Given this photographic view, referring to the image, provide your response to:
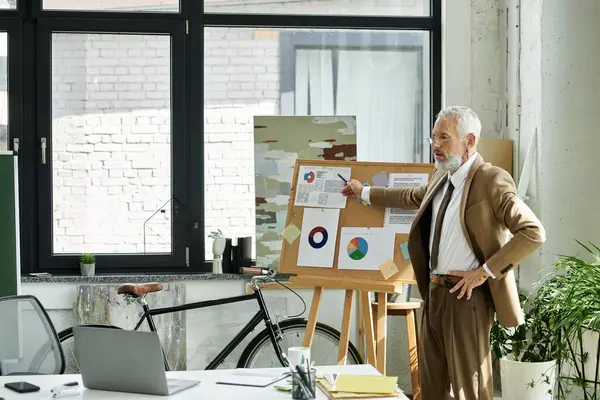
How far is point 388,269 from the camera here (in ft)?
14.7

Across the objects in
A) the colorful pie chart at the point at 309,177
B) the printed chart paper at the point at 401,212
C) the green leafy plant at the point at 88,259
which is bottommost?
the green leafy plant at the point at 88,259

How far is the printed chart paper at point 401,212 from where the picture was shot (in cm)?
450

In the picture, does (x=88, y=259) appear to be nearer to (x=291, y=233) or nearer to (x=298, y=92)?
(x=291, y=233)

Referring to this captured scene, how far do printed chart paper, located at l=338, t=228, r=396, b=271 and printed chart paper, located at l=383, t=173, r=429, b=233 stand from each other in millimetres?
45

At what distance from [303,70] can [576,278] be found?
2275 millimetres

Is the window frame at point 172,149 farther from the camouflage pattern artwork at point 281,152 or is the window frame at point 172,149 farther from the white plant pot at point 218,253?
the camouflage pattern artwork at point 281,152

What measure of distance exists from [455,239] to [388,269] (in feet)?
→ 2.37

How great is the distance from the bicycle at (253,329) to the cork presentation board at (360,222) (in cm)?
25

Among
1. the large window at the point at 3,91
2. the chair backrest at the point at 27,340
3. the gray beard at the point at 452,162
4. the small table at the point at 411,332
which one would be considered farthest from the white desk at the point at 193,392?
the large window at the point at 3,91

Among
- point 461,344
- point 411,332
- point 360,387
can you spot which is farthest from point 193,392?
point 411,332

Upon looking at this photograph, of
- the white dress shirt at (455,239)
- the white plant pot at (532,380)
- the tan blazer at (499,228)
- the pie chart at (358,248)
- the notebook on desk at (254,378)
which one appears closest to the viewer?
the notebook on desk at (254,378)

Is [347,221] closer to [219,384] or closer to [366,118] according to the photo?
[366,118]

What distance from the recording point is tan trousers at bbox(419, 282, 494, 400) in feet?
12.2

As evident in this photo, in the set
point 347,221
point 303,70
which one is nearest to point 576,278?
point 347,221
